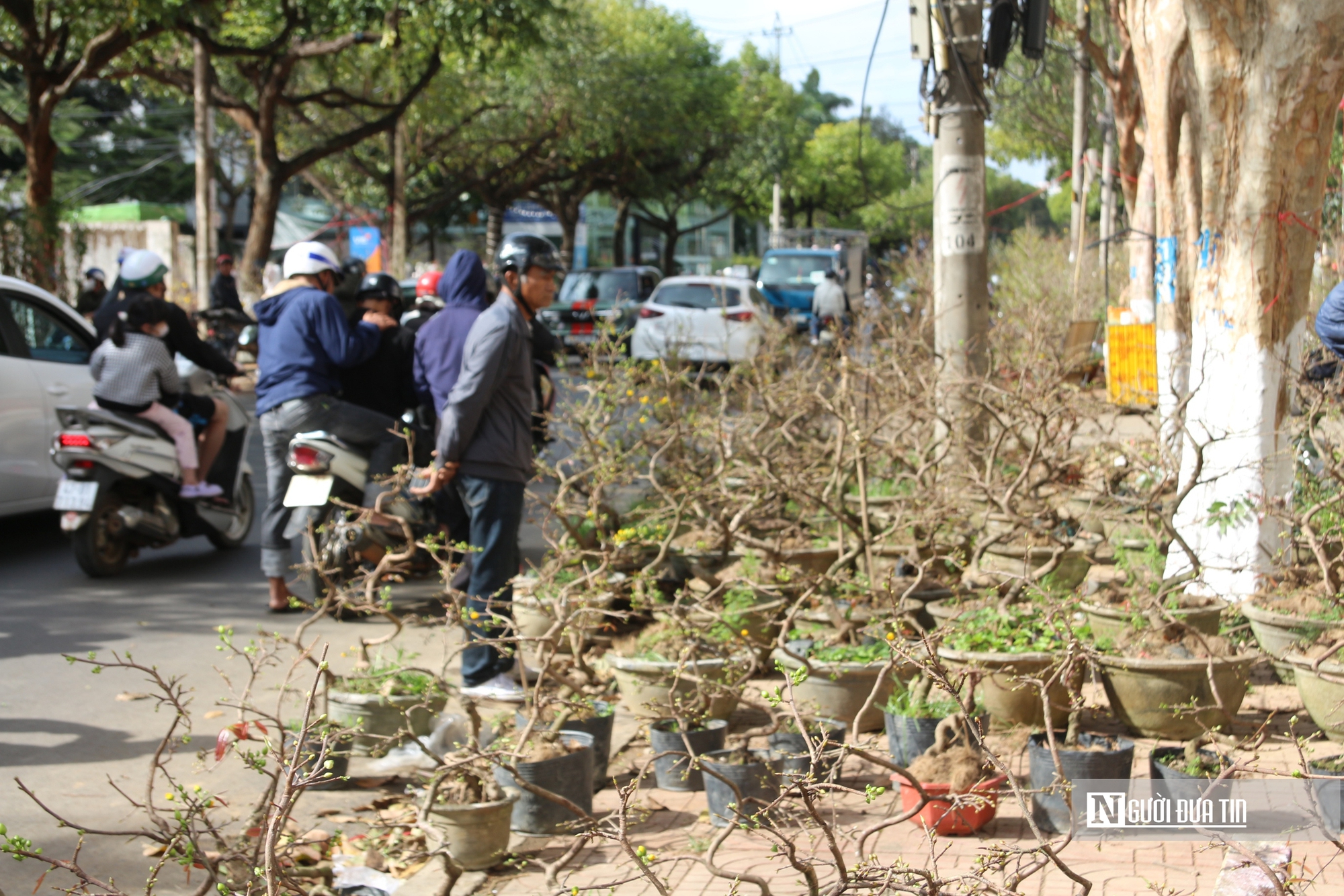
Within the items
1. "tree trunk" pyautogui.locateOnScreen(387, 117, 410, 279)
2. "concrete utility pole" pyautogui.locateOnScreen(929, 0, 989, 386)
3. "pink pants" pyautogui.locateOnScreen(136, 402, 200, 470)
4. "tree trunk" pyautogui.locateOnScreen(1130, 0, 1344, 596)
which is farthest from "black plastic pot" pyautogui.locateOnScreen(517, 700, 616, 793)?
"tree trunk" pyautogui.locateOnScreen(387, 117, 410, 279)

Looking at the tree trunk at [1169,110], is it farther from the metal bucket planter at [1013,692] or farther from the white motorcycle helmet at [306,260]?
the white motorcycle helmet at [306,260]

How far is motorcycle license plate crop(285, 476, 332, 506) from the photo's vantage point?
639 cm

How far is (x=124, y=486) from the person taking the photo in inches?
296

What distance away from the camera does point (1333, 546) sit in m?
5.73

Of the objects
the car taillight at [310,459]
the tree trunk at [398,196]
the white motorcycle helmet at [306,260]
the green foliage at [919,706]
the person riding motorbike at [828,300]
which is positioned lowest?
the green foliage at [919,706]

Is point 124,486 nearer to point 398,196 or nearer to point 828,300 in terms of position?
point 828,300

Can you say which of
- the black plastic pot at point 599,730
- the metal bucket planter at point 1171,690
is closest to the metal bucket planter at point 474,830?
the black plastic pot at point 599,730

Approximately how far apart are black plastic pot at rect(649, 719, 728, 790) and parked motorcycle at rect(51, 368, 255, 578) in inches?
166

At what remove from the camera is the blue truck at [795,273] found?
1072 inches

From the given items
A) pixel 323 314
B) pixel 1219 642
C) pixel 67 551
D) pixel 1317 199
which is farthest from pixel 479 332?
pixel 67 551

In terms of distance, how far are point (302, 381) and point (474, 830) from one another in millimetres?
3476

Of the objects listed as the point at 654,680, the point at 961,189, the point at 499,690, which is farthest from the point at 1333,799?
the point at 961,189

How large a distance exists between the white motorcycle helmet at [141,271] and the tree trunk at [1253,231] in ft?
19.3

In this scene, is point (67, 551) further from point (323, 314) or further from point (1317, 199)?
point (1317, 199)
